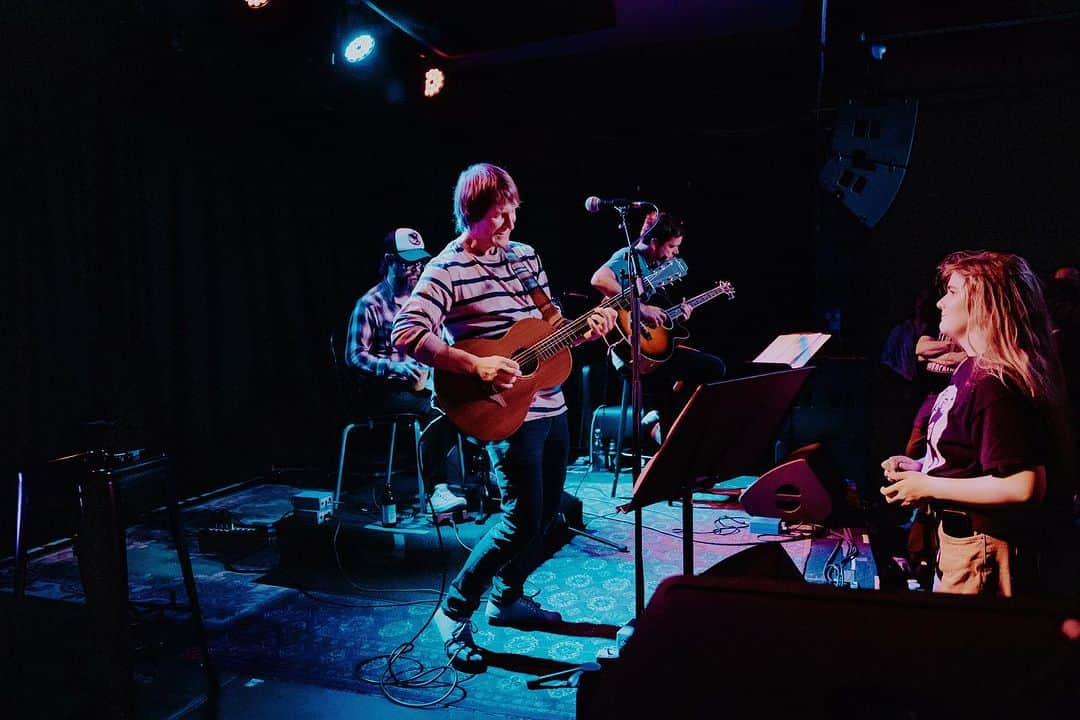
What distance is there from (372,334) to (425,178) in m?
3.76

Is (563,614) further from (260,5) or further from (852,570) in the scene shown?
(260,5)

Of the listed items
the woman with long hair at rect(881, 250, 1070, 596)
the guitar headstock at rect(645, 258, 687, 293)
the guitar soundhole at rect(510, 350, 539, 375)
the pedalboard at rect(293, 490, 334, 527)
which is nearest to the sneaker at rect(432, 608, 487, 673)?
the guitar soundhole at rect(510, 350, 539, 375)

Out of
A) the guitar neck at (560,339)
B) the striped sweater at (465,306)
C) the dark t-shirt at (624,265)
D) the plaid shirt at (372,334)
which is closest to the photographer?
the striped sweater at (465,306)

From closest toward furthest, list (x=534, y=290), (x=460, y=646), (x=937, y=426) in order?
(x=937, y=426) < (x=460, y=646) < (x=534, y=290)

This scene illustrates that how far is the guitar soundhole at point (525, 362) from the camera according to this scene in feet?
10.9

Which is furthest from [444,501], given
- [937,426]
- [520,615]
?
[937,426]

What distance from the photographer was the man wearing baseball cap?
18.7 feet

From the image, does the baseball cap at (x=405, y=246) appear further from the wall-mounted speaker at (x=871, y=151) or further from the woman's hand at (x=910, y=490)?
the woman's hand at (x=910, y=490)

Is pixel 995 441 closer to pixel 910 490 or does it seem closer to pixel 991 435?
pixel 991 435

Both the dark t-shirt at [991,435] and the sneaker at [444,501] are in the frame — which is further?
the sneaker at [444,501]

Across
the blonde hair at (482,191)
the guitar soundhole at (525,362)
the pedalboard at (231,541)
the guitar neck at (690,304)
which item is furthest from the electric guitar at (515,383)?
the guitar neck at (690,304)

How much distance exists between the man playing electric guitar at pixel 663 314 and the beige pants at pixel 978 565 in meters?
2.65

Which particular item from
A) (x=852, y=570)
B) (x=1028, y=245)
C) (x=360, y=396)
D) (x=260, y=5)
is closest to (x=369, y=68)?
(x=260, y=5)

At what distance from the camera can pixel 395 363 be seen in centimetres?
574
